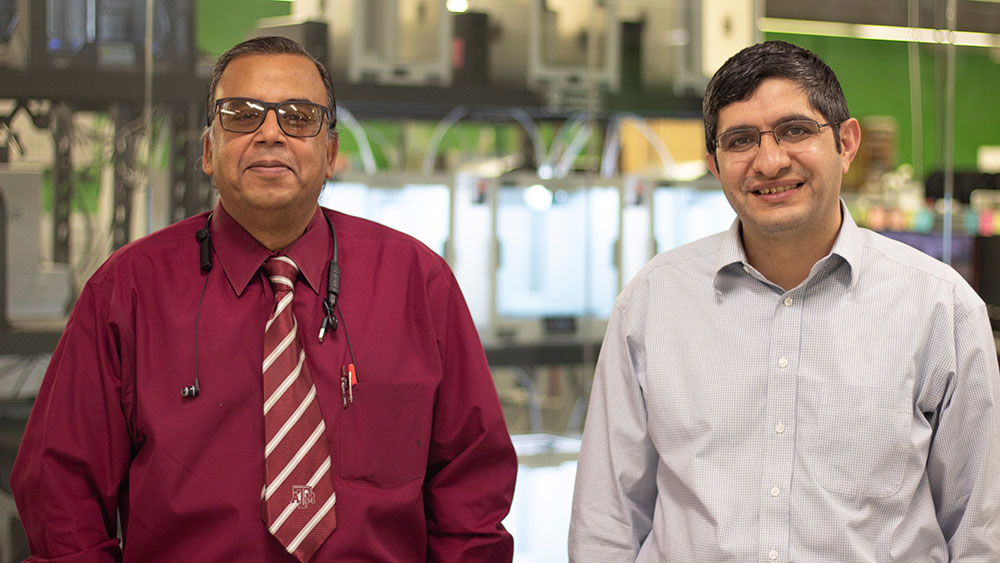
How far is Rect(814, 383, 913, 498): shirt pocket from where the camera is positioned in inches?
49.8

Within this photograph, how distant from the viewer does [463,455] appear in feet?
4.56

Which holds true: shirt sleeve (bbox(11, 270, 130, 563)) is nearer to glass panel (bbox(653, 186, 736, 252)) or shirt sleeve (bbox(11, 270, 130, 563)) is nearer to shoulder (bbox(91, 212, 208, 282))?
shoulder (bbox(91, 212, 208, 282))

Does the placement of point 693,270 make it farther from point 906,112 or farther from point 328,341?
point 906,112

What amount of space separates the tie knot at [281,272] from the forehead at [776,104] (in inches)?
25.7

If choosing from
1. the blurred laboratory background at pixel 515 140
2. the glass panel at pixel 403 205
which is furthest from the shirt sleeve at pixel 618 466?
the glass panel at pixel 403 205

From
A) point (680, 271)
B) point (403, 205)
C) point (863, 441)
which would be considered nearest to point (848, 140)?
point (680, 271)

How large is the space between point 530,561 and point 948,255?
1833 mm

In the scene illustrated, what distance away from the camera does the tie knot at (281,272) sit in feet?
4.48

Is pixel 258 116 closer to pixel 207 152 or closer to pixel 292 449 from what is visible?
pixel 207 152

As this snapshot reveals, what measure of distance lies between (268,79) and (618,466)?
722 mm

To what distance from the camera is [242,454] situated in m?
1.30

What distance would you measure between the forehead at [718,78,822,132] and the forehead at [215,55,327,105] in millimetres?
590

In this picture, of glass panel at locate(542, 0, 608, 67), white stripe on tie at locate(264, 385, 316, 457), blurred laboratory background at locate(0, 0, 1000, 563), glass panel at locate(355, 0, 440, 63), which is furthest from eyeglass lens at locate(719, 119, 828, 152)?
glass panel at locate(542, 0, 608, 67)

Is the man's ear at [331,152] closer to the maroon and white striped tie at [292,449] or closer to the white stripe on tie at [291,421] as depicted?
the maroon and white striped tie at [292,449]
